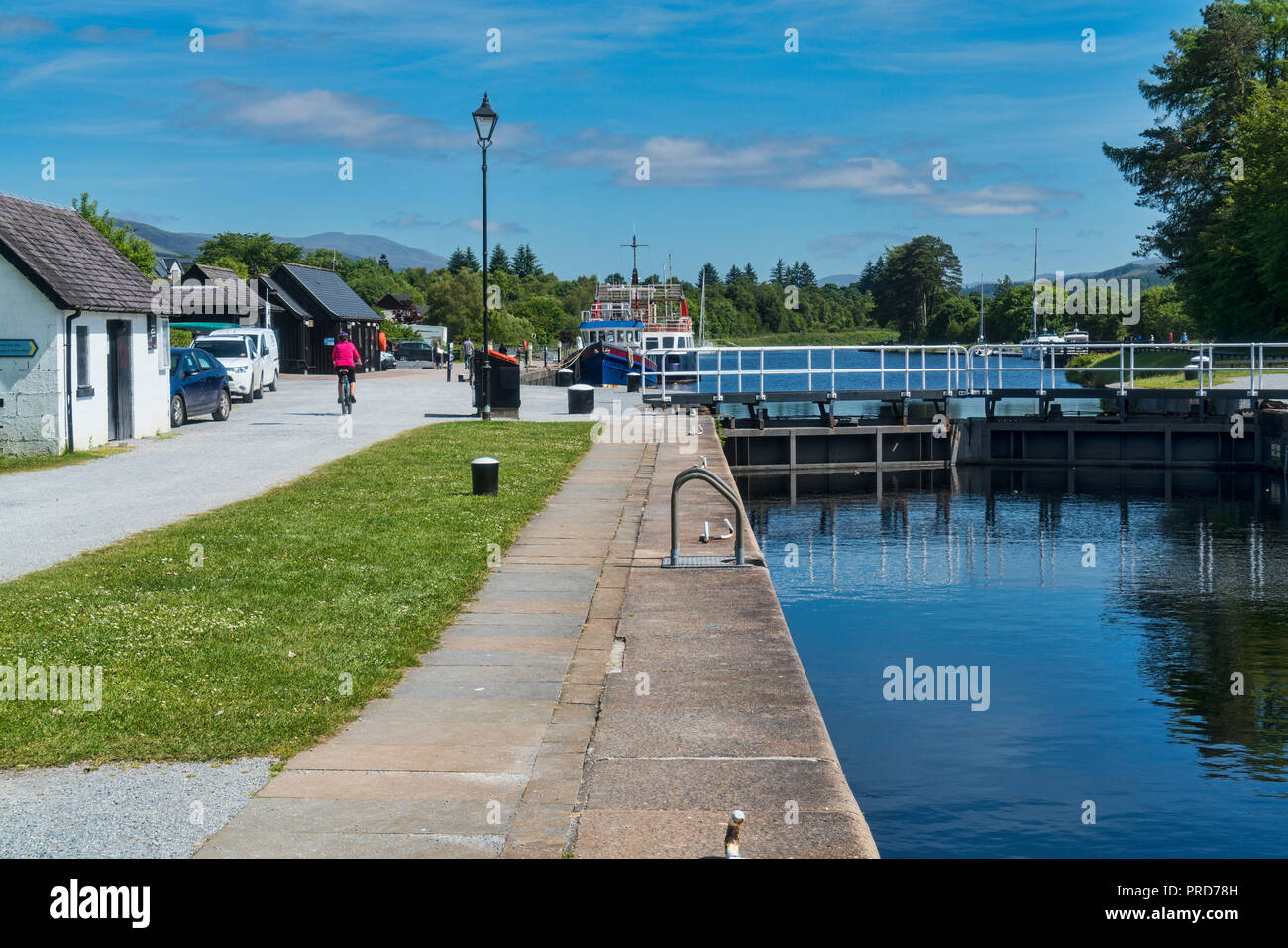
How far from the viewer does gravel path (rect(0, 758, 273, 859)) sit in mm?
5492

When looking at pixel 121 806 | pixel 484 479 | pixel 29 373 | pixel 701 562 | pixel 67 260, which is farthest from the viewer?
pixel 67 260

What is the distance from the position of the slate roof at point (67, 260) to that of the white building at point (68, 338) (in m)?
0.03

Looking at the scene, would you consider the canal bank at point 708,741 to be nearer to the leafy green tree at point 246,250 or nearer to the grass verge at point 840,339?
the leafy green tree at point 246,250

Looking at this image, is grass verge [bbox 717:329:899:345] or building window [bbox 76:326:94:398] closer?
building window [bbox 76:326:94:398]

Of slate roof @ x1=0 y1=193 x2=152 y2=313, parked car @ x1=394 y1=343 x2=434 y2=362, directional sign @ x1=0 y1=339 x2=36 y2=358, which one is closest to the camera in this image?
slate roof @ x1=0 y1=193 x2=152 y2=313

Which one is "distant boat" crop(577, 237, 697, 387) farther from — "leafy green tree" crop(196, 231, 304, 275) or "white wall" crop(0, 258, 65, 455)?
"leafy green tree" crop(196, 231, 304, 275)

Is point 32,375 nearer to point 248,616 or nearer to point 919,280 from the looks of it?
point 248,616

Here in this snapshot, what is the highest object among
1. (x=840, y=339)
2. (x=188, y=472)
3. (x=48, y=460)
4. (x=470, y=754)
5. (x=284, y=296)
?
(x=840, y=339)

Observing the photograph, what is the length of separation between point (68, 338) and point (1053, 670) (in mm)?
17533

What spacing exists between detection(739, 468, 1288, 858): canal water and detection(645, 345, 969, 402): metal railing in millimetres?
7084

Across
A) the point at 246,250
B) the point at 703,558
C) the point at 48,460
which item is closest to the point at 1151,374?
the point at 48,460

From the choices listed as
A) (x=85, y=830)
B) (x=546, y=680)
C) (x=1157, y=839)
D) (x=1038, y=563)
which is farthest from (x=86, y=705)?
(x=1038, y=563)

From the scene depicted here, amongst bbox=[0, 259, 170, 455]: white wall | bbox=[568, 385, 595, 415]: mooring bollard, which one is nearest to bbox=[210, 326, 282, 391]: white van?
bbox=[568, 385, 595, 415]: mooring bollard

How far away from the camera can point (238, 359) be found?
3694cm
